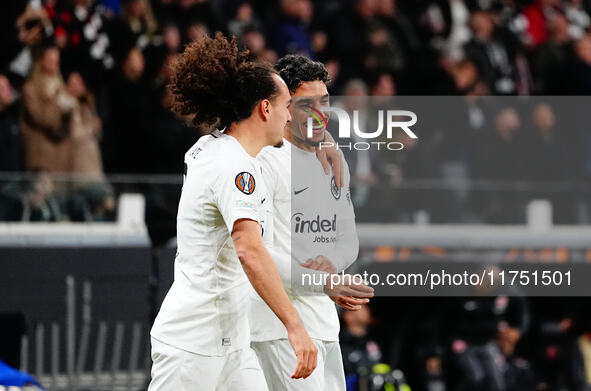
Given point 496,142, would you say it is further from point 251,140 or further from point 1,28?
point 251,140

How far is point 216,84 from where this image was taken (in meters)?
3.98

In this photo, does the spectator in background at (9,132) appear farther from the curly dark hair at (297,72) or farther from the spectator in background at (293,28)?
the curly dark hair at (297,72)

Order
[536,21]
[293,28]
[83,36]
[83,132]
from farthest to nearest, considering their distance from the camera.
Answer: [536,21]
[293,28]
[83,36]
[83,132]

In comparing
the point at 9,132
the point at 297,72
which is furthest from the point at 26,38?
the point at 297,72

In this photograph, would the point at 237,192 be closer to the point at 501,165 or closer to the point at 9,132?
the point at 9,132

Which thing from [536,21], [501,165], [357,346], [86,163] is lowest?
[357,346]

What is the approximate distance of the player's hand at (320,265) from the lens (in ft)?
15.0

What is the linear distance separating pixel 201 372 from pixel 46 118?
4581 mm

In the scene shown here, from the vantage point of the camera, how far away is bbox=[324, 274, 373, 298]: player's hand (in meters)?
4.30

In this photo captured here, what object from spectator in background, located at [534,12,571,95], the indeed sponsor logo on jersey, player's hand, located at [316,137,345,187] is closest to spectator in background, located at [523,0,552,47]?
spectator in background, located at [534,12,571,95]

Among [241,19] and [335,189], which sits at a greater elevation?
[241,19]

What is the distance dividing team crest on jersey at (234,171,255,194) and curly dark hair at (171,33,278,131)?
0.98 ft

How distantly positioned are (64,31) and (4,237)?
189 cm

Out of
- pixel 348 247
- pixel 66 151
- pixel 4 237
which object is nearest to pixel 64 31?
pixel 66 151
